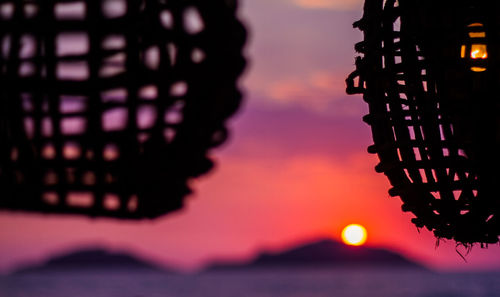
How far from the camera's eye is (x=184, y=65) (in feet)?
4.40

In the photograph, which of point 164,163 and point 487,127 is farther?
point 487,127

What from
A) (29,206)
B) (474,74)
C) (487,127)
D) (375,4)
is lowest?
(29,206)

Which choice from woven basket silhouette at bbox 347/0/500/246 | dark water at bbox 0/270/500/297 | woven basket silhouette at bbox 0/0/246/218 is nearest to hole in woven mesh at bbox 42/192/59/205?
woven basket silhouette at bbox 0/0/246/218

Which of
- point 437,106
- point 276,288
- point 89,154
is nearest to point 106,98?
point 89,154

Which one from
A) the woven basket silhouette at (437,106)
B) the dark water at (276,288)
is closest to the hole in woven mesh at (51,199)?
the woven basket silhouette at (437,106)

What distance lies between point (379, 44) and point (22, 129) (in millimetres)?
1671

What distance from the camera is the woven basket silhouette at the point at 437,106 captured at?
2418mm

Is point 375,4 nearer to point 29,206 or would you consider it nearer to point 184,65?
point 184,65

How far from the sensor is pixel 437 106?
2586mm

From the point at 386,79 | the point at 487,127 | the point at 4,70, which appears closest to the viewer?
the point at 4,70

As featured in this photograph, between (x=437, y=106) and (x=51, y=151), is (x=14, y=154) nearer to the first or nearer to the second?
(x=51, y=151)

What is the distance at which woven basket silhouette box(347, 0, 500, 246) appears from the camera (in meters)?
2.42

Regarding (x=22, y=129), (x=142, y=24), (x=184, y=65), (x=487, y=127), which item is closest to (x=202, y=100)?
(x=184, y=65)

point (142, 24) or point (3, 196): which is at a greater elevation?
point (142, 24)
